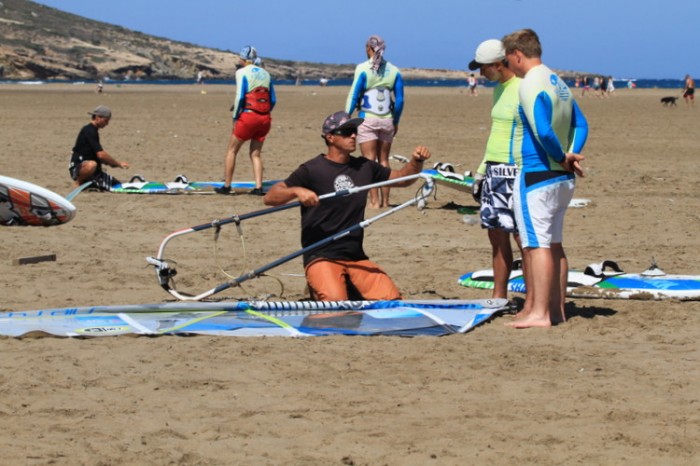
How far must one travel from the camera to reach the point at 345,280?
286 inches

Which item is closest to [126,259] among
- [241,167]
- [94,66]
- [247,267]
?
[247,267]

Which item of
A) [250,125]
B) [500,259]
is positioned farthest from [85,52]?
[500,259]

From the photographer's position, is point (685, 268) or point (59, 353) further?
point (685, 268)

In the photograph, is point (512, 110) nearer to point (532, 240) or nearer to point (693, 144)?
point (532, 240)

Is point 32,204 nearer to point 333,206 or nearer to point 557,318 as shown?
point 333,206

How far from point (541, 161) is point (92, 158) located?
7868 millimetres

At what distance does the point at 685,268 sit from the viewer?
857cm

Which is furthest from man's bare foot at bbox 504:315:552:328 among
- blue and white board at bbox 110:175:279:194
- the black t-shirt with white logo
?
blue and white board at bbox 110:175:279:194

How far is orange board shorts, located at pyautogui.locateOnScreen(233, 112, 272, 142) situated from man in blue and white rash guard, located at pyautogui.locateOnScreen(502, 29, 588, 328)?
6.36 meters

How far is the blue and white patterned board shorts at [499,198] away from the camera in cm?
683

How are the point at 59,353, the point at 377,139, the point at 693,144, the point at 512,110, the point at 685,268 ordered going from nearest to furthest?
the point at 59,353
the point at 512,110
the point at 685,268
the point at 377,139
the point at 693,144

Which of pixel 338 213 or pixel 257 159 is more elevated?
pixel 338 213

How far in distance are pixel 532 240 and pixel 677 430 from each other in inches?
80.6

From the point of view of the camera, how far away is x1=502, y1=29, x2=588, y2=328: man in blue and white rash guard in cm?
638
